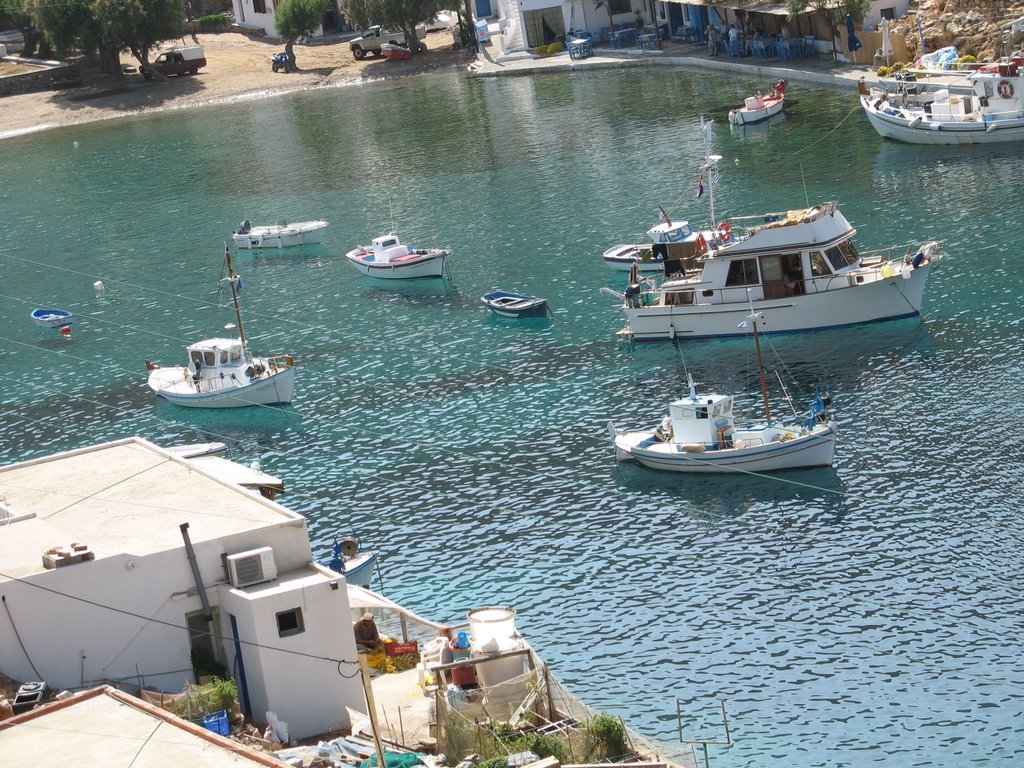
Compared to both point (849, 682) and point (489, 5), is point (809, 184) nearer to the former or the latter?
point (849, 682)

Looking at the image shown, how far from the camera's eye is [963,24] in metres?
105

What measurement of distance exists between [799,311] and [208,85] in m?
101

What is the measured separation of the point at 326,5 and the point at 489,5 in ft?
61.0

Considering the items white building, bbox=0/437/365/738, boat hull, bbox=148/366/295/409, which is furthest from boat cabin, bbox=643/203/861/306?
white building, bbox=0/437/365/738

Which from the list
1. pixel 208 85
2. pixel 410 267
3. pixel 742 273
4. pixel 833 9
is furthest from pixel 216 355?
pixel 208 85

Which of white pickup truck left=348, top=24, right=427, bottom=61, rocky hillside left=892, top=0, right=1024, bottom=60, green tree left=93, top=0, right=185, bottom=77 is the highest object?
green tree left=93, top=0, right=185, bottom=77

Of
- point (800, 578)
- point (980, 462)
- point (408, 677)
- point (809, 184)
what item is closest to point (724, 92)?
point (809, 184)

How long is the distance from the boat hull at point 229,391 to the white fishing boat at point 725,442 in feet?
59.1

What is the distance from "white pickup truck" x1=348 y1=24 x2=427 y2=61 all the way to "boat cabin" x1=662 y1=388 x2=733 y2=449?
4247 inches

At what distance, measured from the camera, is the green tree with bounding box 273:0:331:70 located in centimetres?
15238

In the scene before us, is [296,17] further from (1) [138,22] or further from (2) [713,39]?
(2) [713,39]

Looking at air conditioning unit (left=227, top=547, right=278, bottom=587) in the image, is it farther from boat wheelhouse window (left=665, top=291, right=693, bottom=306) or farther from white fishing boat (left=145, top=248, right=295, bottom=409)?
boat wheelhouse window (left=665, top=291, right=693, bottom=306)

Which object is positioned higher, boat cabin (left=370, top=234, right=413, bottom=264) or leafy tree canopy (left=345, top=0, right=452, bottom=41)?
leafy tree canopy (left=345, top=0, right=452, bottom=41)

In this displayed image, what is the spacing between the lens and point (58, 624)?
34219 mm
